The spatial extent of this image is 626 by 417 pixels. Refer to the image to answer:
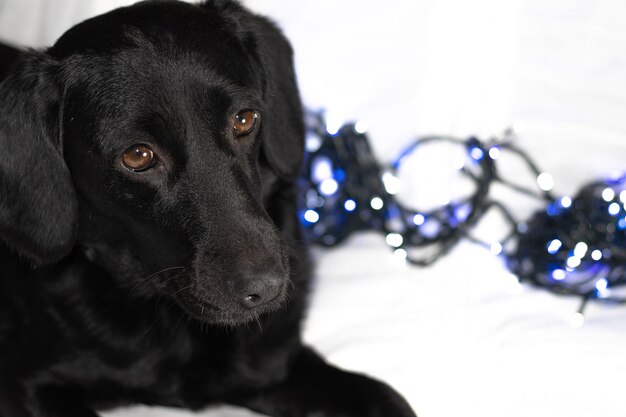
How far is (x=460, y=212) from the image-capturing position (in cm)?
236

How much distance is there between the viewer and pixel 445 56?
7.86ft

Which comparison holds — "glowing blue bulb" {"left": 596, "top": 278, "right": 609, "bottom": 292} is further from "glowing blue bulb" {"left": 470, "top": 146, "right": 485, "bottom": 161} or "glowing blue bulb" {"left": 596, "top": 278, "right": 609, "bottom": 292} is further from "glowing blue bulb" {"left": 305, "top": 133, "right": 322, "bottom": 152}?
"glowing blue bulb" {"left": 305, "top": 133, "right": 322, "bottom": 152}

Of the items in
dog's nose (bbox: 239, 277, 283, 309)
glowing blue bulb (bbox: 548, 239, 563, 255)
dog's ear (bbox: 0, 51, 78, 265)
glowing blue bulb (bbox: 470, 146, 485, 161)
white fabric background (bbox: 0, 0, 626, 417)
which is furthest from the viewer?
glowing blue bulb (bbox: 470, 146, 485, 161)

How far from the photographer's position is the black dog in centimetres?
160

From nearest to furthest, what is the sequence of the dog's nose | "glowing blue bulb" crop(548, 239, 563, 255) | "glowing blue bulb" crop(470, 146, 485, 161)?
the dog's nose → "glowing blue bulb" crop(548, 239, 563, 255) → "glowing blue bulb" crop(470, 146, 485, 161)

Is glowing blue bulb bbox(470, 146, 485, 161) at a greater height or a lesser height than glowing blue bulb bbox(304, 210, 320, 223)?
greater

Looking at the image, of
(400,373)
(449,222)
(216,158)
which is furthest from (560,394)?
(216,158)

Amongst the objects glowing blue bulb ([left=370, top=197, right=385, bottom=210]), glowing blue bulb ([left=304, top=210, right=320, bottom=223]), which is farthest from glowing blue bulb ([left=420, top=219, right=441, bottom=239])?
glowing blue bulb ([left=304, top=210, right=320, bottom=223])

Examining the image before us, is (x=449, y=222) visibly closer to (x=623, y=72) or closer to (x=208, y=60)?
(x=623, y=72)

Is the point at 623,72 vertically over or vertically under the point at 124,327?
over

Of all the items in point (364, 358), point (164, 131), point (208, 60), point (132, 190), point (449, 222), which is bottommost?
point (364, 358)

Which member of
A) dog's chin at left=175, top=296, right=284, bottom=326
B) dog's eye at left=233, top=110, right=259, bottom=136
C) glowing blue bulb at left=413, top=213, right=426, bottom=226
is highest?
dog's eye at left=233, top=110, right=259, bottom=136

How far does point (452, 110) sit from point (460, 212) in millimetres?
285

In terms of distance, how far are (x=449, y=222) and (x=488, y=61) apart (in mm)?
447
